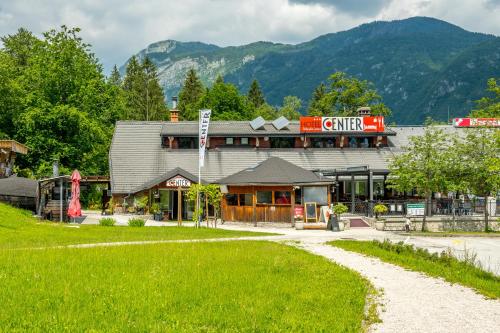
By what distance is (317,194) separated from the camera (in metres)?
37.4

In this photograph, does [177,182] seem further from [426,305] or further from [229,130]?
[426,305]

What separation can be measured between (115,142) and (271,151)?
46.0 feet

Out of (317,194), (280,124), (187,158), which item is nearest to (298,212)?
(317,194)

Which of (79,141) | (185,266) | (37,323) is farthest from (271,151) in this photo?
(37,323)

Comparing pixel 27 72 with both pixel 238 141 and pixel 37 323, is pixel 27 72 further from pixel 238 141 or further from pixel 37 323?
pixel 37 323

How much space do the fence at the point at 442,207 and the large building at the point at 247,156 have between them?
335mm

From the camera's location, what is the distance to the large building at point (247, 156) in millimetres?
40344

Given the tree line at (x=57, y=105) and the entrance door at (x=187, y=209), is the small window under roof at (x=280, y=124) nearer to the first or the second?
the entrance door at (x=187, y=209)

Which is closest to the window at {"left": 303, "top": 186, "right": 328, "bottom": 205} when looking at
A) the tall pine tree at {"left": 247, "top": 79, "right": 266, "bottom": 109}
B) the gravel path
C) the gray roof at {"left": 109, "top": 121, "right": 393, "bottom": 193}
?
the gray roof at {"left": 109, "top": 121, "right": 393, "bottom": 193}

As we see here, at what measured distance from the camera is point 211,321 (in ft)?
31.3

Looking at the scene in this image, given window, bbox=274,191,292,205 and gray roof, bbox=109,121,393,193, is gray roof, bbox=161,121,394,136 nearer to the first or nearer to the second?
gray roof, bbox=109,121,393,193

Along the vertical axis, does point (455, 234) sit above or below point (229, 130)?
below

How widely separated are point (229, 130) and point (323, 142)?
887cm

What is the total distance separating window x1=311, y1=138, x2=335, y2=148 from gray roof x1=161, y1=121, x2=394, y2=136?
2.47 ft
